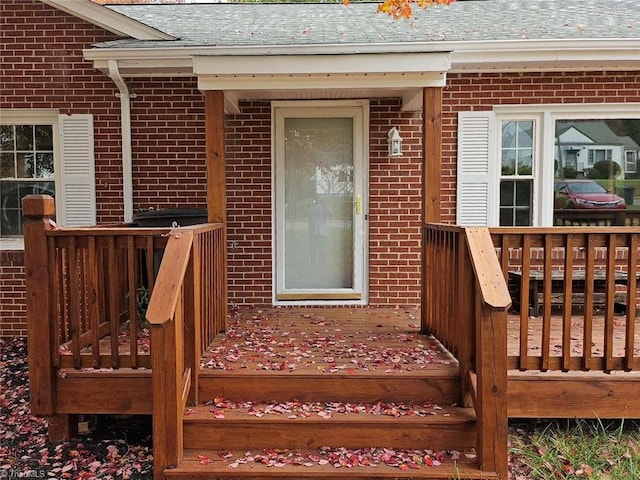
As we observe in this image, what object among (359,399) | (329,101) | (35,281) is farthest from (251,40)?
(359,399)

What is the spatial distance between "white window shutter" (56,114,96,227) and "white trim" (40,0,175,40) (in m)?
0.96

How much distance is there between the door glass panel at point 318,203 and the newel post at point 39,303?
2.82m

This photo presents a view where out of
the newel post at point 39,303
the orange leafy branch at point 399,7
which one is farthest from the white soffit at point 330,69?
the orange leafy branch at point 399,7

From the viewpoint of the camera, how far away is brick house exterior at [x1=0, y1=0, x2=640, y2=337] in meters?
5.41

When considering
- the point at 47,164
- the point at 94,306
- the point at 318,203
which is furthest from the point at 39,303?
the point at 318,203

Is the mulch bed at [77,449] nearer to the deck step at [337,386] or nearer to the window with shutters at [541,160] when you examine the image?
the deck step at [337,386]

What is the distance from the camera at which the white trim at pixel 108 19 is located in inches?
204

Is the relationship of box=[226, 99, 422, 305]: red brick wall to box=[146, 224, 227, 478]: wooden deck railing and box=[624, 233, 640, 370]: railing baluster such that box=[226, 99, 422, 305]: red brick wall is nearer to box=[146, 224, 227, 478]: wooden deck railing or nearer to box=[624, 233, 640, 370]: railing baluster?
box=[146, 224, 227, 478]: wooden deck railing

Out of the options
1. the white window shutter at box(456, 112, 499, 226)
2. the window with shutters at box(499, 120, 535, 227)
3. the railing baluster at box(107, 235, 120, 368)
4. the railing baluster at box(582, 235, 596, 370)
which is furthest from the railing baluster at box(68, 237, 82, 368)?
the window with shutters at box(499, 120, 535, 227)

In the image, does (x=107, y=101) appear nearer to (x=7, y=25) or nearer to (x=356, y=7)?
(x=7, y=25)

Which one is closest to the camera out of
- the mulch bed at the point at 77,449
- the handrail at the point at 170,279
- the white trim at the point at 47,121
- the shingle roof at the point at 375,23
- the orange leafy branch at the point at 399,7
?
the handrail at the point at 170,279

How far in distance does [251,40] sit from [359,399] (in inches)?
145

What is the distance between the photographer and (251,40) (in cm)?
515

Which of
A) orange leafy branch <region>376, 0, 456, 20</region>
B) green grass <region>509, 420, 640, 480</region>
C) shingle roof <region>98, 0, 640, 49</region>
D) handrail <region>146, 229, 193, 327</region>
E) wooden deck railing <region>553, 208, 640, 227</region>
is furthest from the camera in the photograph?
orange leafy branch <region>376, 0, 456, 20</region>
